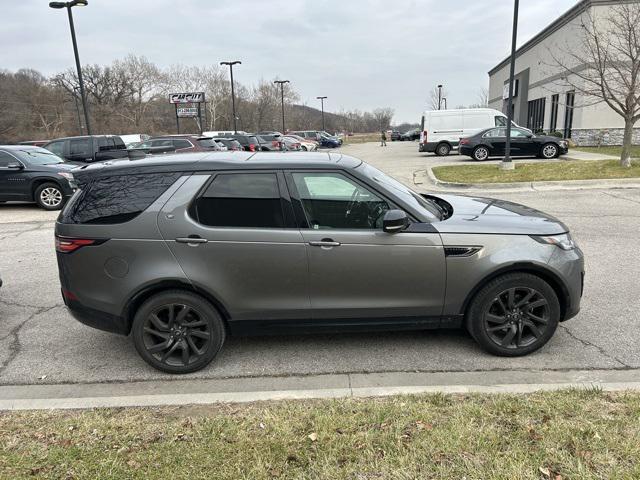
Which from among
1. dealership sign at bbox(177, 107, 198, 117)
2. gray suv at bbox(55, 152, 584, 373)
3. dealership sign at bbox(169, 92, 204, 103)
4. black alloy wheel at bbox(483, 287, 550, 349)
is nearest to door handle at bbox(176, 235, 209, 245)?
gray suv at bbox(55, 152, 584, 373)

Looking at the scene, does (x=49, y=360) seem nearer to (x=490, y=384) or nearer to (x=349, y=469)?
(x=349, y=469)

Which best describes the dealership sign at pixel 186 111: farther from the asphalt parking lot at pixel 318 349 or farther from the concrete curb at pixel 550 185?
the asphalt parking lot at pixel 318 349

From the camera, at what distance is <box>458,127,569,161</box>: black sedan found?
778 inches

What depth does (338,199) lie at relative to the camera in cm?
363

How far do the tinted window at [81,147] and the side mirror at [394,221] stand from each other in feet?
47.4

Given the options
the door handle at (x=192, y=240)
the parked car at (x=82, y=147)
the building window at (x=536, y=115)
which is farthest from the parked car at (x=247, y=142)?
the door handle at (x=192, y=240)

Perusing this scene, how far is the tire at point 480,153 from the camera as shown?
20500mm

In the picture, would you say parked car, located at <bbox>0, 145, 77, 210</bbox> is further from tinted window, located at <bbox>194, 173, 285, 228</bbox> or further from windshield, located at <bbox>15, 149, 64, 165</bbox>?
tinted window, located at <bbox>194, 173, 285, 228</bbox>

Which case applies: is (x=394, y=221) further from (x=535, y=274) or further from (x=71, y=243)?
(x=71, y=243)

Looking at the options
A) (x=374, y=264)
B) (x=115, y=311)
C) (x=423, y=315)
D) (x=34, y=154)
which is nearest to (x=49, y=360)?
(x=115, y=311)

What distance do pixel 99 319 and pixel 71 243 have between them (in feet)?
2.09

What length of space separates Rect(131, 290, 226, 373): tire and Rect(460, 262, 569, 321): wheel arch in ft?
6.50

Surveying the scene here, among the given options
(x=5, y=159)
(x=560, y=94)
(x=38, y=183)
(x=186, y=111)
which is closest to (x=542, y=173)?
(x=38, y=183)

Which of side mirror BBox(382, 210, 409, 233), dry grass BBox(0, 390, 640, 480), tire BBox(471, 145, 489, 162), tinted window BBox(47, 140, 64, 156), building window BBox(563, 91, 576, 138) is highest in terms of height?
building window BBox(563, 91, 576, 138)
